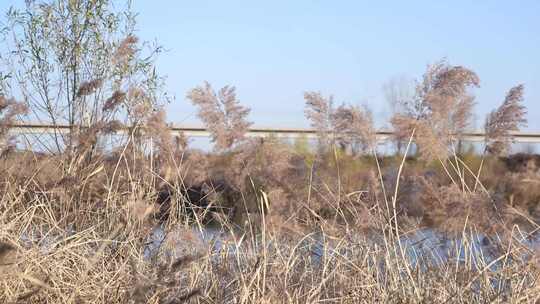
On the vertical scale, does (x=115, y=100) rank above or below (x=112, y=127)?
above

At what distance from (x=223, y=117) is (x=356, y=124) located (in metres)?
0.96

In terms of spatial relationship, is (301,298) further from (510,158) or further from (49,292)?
(510,158)

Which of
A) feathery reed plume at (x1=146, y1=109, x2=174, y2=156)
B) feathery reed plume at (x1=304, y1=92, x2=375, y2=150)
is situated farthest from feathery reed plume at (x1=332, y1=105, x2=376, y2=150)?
feathery reed plume at (x1=146, y1=109, x2=174, y2=156)

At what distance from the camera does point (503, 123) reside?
4.09 m

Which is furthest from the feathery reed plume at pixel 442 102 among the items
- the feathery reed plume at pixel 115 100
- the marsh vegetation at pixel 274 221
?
the feathery reed plume at pixel 115 100

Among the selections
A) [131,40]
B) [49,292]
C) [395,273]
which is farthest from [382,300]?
[131,40]

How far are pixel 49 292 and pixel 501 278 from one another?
1824 mm

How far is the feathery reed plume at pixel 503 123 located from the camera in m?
4.04

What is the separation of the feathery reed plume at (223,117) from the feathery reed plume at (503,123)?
1.41m

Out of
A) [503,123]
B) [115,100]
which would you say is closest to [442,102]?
[503,123]

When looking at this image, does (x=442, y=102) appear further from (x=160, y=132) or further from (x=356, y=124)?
(x=160, y=132)

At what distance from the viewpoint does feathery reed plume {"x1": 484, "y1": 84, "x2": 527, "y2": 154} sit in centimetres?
404

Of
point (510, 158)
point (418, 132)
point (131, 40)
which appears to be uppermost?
point (131, 40)

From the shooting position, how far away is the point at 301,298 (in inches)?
141
